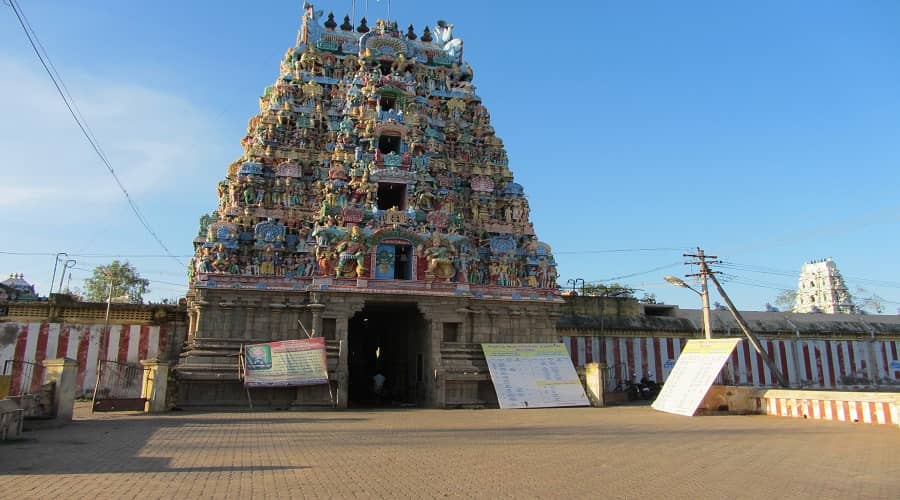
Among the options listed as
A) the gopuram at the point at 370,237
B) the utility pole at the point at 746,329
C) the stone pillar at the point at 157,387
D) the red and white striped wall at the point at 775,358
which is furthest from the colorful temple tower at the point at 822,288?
the stone pillar at the point at 157,387

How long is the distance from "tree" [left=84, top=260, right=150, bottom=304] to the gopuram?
31.7 meters

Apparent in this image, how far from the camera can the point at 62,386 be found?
Answer: 15.3 meters

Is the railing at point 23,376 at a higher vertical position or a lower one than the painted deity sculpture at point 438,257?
lower

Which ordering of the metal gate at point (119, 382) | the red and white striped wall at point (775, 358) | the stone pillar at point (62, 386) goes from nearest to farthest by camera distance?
1. the stone pillar at point (62, 386)
2. the metal gate at point (119, 382)
3. the red and white striped wall at point (775, 358)

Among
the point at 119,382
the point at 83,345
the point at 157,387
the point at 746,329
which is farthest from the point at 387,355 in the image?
Answer: the point at 746,329

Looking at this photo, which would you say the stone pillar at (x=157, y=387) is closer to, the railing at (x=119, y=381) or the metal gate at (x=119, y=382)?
the metal gate at (x=119, y=382)

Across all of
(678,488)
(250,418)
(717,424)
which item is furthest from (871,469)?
(250,418)

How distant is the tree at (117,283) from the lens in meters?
53.0

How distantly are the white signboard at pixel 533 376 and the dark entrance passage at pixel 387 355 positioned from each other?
3291 mm

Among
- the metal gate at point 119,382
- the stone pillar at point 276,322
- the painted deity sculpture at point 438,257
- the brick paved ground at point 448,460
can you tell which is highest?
the painted deity sculpture at point 438,257

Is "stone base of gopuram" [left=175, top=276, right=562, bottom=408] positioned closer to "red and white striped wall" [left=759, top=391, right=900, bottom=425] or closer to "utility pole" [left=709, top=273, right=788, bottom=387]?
"utility pole" [left=709, top=273, right=788, bottom=387]

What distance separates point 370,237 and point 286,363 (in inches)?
237

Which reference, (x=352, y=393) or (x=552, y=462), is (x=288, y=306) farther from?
(x=552, y=462)

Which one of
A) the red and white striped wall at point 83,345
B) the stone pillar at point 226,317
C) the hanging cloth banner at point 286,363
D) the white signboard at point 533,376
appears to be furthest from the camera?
the red and white striped wall at point 83,345
